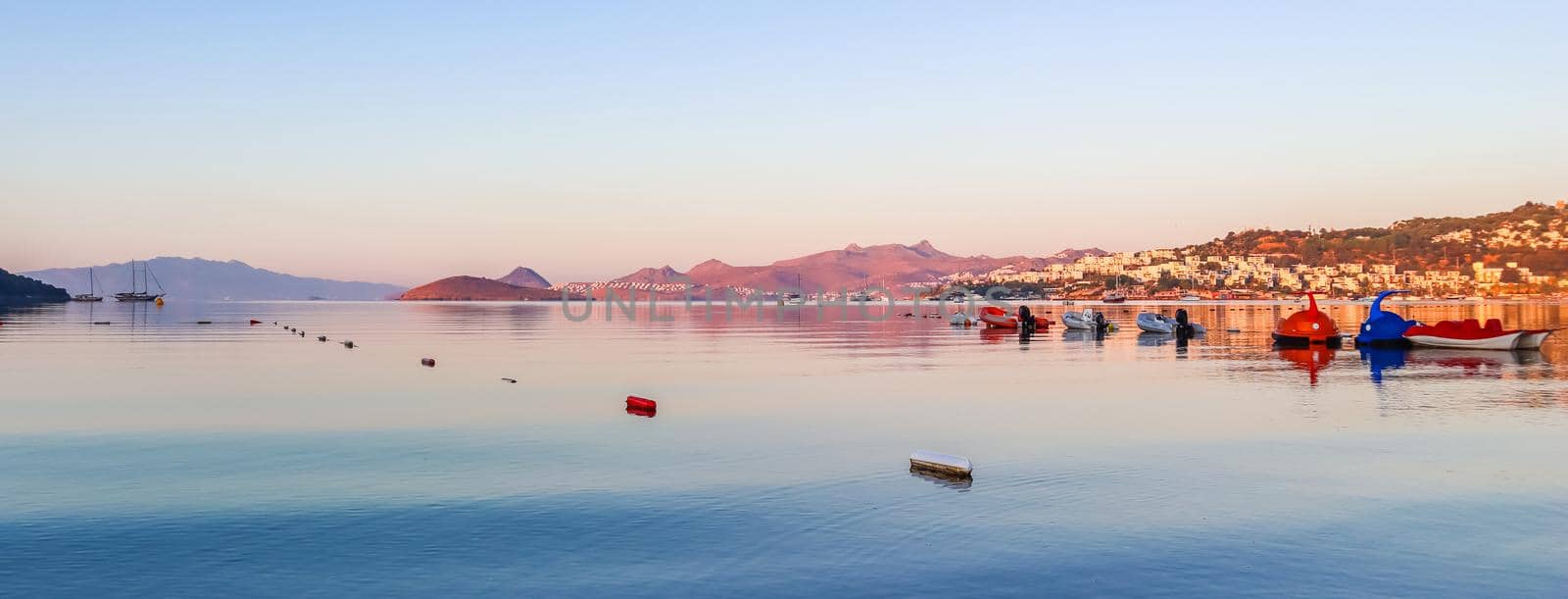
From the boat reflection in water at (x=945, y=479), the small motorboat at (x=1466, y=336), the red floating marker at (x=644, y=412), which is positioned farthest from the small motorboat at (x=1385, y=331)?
the boat reflection in water at (x=945, y=479)

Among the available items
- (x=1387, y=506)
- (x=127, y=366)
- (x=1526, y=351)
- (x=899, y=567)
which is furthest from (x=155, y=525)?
(x=1526, y=351)

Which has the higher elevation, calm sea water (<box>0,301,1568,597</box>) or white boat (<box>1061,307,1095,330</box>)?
white boat (<box>1061,307,1095,330</box>)

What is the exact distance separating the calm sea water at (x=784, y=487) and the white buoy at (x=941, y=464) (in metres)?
0.51

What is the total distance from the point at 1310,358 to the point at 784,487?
47257mm

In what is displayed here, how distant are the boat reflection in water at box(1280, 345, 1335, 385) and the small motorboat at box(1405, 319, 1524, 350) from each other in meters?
5.38

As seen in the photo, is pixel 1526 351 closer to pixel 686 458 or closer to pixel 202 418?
pixel 686 458

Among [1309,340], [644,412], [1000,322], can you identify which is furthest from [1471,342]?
[644,412]

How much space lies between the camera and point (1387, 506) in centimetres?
1869

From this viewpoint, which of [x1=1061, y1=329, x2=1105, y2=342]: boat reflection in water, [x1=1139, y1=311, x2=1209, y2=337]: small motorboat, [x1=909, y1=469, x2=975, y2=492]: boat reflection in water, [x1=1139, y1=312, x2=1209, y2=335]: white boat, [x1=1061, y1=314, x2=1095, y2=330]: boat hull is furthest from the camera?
[x1=1061, y1=314, x2=1095, y2=330]: boat hull

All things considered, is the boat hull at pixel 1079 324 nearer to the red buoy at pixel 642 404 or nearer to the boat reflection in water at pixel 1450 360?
the boat reflection in water at pixel 1450 360

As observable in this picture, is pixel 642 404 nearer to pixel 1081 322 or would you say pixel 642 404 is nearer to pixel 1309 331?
pixel 1309 331

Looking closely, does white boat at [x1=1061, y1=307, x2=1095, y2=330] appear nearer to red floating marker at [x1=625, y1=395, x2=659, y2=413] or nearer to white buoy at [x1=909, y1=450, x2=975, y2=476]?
red floating marker at [x1=625, y1=395, x2=659, y2=413]

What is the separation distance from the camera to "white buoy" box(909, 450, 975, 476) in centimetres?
2122

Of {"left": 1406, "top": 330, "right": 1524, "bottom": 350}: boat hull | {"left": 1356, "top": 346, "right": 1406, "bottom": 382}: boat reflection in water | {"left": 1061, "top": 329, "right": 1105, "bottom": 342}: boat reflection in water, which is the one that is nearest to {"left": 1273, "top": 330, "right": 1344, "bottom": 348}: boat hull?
{"left": 1356, "top": 346, "right": 1406, "bottom": 382}: boat reflection in water
